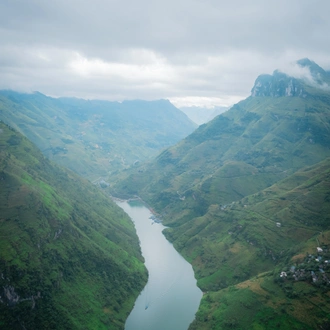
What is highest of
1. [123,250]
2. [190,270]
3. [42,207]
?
[42,207]

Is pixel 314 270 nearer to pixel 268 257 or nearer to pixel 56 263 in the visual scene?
pixel 268 257

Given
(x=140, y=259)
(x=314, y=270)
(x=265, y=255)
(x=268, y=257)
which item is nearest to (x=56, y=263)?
(x=140, y=259)

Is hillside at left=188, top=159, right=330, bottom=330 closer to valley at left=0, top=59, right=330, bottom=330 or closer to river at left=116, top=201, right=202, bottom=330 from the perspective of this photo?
valley at left=0, top=59, right=330, bottom=330

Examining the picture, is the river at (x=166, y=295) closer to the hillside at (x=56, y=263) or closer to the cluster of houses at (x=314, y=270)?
the hillside at (x=56, y=263)

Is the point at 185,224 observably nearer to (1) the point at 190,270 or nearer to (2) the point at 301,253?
(1) the point at 190,270

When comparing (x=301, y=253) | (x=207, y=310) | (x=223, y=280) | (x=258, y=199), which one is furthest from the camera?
(x=258, y=199)

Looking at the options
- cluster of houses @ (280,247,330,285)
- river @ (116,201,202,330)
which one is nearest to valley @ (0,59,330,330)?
cluster of houses @ (280,247,330,285)

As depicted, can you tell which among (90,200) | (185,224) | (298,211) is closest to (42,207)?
(90,200)
